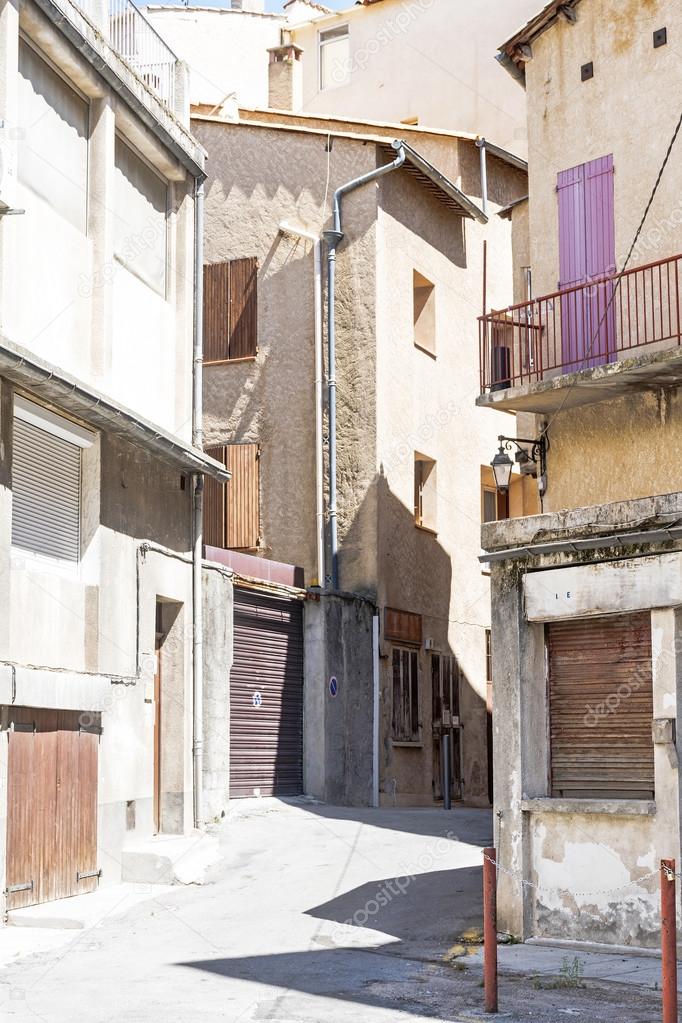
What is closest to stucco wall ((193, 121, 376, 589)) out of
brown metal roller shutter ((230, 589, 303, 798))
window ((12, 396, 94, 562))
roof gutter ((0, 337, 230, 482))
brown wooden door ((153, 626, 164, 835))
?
brown metal roller shutter ((230, 589, 303, 798))

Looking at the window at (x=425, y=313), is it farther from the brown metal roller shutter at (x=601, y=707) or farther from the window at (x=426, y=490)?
the brown metal roller shutter at (x=601, y=707)

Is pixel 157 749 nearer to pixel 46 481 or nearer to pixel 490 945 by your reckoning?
pixel 46 481

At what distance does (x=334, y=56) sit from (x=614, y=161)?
1814cm

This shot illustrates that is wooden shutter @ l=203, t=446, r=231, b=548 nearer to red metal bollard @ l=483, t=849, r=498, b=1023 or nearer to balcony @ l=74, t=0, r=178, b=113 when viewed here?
balcony @ l=74, t=0, r=178, b=113

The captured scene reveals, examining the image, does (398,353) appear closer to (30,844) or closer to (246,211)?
(246,211)

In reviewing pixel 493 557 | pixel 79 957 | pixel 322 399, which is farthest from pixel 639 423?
pixel 79 957

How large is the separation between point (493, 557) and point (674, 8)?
8.29 meters

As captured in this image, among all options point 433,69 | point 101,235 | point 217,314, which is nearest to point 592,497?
point 101,235

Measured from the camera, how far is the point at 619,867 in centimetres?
1183

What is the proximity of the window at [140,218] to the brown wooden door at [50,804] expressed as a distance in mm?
5661

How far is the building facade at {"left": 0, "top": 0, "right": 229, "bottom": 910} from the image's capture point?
13.6m

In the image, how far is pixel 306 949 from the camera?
38.1 feet

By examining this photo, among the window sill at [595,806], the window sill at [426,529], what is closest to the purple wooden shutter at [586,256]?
the window sill at [595,806]

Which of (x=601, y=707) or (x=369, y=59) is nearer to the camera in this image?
(x=601, y=707)
